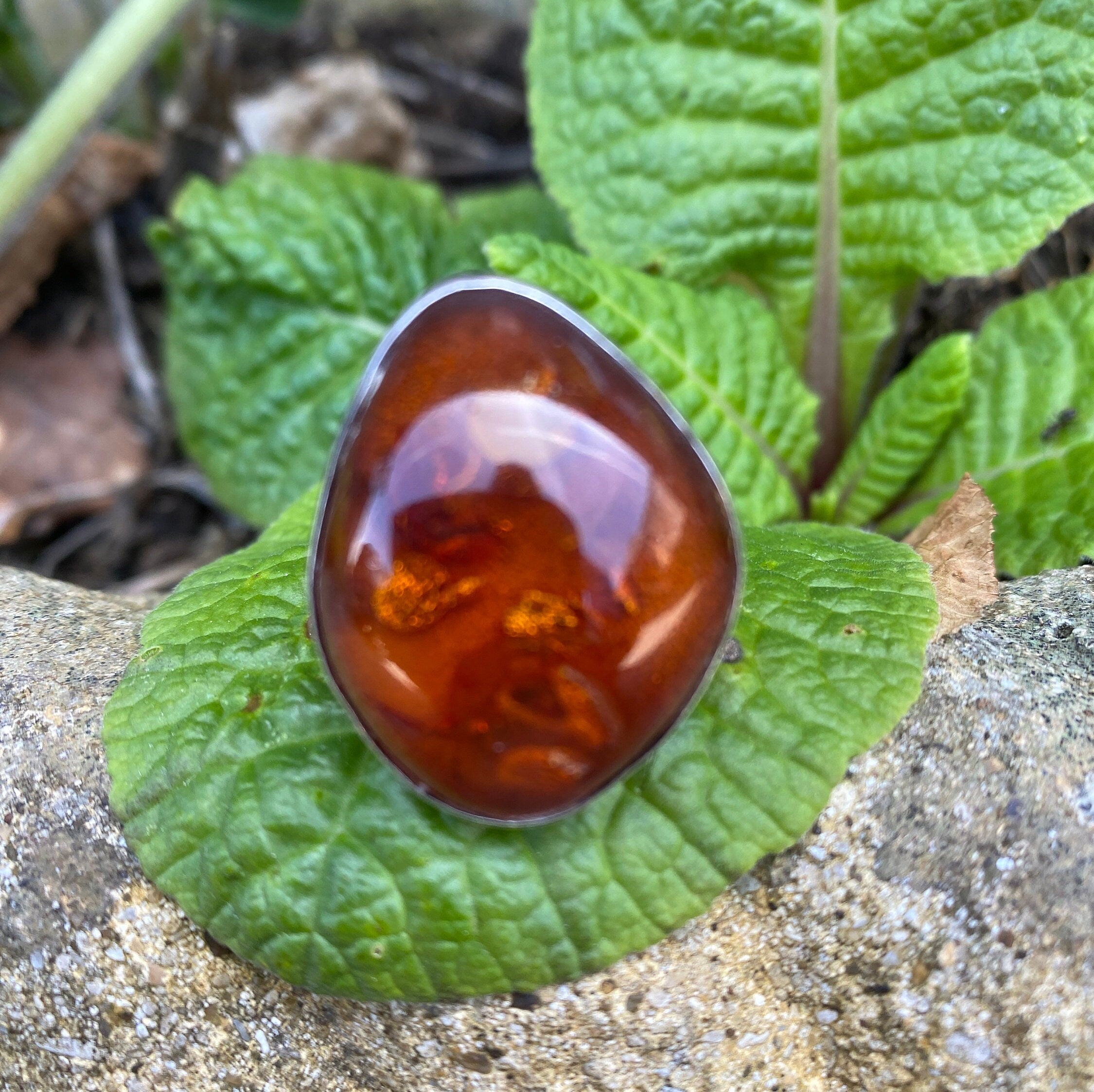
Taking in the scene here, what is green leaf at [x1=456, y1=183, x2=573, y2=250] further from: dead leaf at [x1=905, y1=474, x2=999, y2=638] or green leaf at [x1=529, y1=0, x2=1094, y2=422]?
dead leaf at [x1=905, y1=474, x2=999, y2=638]

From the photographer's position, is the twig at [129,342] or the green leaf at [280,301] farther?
the twig at [129,342]

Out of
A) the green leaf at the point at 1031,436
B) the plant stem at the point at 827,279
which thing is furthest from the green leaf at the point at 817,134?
the green leaf at the point at 1031,436

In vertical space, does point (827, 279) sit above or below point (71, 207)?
below

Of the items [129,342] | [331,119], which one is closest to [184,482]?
[129,342]

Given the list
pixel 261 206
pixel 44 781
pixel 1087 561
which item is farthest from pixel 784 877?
pixel 261 206

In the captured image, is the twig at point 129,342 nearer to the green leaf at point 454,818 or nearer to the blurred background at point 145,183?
the blurred background at point 145,183

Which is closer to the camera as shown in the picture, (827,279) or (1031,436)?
(1031,436)

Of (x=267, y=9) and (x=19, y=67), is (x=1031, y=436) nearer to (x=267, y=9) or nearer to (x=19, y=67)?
(x=267, y=9)
